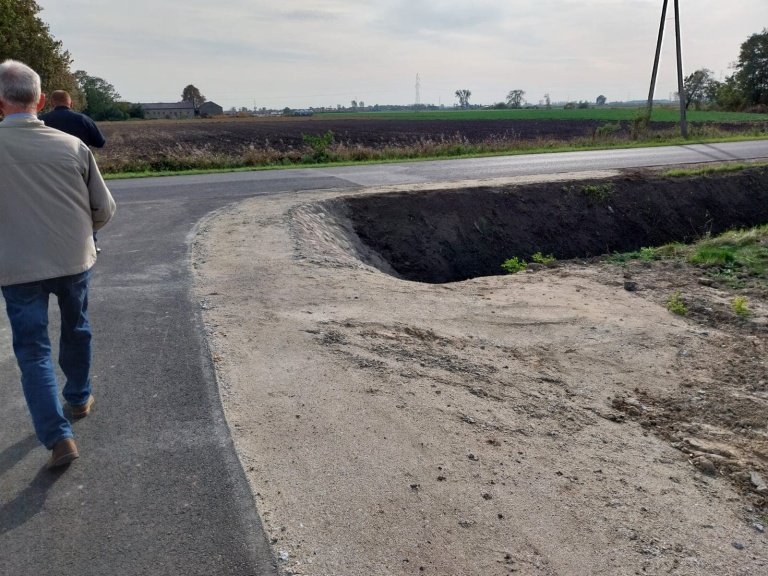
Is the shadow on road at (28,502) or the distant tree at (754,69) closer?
the shadow on road at (28,502)

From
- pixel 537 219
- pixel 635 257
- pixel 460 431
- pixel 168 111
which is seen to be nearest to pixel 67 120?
pixel 460 431

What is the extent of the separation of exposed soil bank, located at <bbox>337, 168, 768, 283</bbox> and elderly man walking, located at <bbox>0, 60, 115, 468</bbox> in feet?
24.9

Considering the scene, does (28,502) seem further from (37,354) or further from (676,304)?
(676,304)

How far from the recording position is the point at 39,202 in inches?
139

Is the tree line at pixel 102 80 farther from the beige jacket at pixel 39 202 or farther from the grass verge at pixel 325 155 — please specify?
the beige jacket at pixel 39 202

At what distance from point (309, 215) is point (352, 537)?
27.0ft

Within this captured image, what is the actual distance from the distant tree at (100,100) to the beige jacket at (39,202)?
86.2m

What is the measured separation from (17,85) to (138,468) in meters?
2.27

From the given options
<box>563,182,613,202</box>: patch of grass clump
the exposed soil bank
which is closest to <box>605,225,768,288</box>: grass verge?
the exposed soil bank

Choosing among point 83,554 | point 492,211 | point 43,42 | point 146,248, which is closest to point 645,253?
point 492,211

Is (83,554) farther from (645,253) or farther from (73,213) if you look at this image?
(645,253)

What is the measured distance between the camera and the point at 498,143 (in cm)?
2575

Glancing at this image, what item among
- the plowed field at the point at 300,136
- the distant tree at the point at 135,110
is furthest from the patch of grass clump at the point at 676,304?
the distant tree at the point at 135,110

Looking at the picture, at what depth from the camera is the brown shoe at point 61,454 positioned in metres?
3.44
